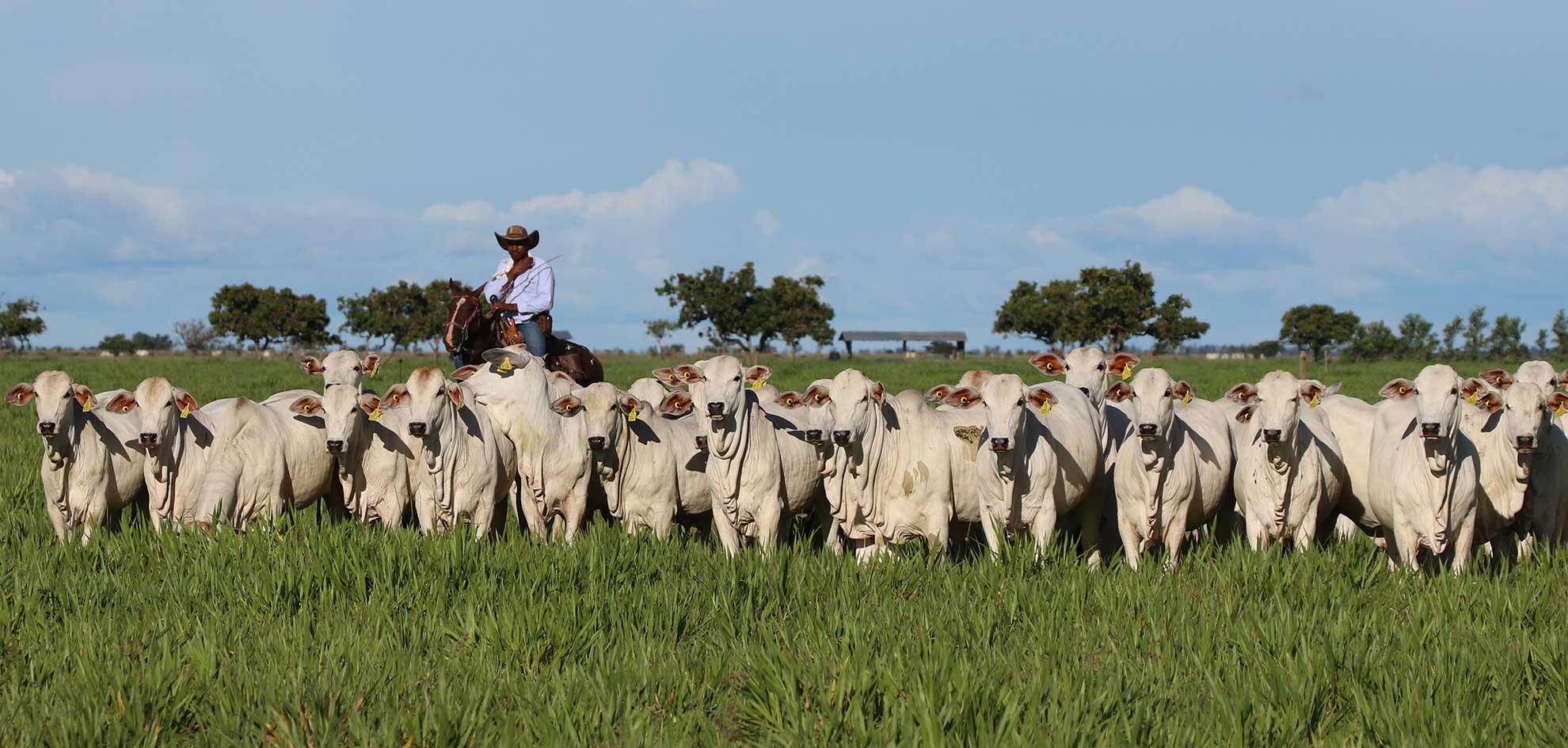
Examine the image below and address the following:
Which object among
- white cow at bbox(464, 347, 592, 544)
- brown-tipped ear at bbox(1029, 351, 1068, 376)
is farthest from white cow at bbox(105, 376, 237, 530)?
brown-tipped ear at bbox(1029, 351, 1068, 376)

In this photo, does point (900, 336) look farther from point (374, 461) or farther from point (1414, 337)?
point (374, 461)

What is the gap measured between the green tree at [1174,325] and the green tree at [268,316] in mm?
55052

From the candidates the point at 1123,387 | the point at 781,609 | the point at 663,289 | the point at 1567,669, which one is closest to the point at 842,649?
the point at 781,609

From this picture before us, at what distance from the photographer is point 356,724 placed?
5547 millimetres

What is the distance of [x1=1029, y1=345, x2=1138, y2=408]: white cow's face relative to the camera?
12.0 metres

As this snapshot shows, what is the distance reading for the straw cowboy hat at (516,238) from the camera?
13852mm

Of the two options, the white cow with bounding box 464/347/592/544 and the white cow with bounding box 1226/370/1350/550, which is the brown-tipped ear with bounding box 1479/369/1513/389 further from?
the white cow with bounding box 464/347/592/544

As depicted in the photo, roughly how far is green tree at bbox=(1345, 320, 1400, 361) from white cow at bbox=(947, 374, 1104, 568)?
8791 cm

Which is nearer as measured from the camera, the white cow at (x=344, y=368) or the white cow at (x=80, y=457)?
the white cow at (x=80, y=457)

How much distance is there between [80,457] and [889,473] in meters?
6.64

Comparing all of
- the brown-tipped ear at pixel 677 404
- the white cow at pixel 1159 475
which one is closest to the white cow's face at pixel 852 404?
the brown-tipped ear at pixel 677 404

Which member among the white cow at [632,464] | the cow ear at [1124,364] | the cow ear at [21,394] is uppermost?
the cow ear at [1124,364]

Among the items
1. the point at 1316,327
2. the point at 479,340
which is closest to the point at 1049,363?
the point at 479,340

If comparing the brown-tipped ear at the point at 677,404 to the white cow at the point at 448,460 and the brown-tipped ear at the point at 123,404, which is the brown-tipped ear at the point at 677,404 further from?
the brown-tipped ear at the point at 123,404
